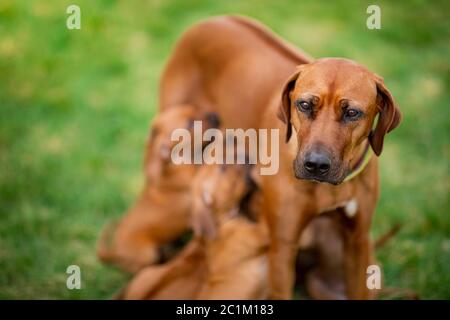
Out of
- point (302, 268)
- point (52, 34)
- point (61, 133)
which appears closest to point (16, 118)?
point (61, 133)

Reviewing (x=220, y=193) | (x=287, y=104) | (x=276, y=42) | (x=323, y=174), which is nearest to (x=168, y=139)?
(x=220, y=193)

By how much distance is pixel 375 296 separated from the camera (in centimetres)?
509

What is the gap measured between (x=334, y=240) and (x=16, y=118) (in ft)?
12.4

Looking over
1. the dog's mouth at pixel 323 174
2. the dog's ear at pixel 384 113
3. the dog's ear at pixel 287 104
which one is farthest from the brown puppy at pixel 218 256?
the dog's ear at pixel 384 113

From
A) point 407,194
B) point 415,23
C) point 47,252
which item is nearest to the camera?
point 47,252

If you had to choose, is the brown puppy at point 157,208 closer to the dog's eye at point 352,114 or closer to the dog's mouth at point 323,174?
the dog's mouth at point 323,174

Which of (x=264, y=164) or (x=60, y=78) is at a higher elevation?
(x=60, y=78)

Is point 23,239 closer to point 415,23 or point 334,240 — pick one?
point 334,240

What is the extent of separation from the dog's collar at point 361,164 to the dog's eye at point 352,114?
0.49m

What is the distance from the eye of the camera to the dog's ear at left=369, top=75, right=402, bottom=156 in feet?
13.4

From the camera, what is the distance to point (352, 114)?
3969mm

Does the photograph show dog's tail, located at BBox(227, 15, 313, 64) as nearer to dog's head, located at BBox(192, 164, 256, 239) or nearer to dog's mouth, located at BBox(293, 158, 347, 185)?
dog's head, located at BBox(192, 164, 256, 239)

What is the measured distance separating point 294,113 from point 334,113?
1.08 ft

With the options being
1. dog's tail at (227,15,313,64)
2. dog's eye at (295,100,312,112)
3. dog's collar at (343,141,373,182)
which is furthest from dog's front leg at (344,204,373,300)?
dog's tail at (227,15,313,64)
